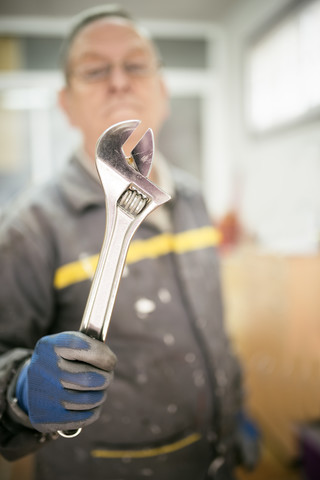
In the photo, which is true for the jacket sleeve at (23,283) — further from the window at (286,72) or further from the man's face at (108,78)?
the window at (286,72)

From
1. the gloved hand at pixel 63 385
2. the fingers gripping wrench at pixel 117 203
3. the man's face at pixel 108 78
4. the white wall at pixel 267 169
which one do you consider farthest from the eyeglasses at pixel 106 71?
the white wall at pixel 267 169

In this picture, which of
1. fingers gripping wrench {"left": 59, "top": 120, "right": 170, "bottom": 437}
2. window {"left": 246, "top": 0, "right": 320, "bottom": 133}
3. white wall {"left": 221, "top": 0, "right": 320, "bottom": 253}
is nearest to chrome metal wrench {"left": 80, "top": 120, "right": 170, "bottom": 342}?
fingers gripping wrench {"left": 59, "top": 120, "right": 170, "bottom": 437}

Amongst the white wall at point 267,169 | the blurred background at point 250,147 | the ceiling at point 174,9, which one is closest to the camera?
the blurred background at point 250,147

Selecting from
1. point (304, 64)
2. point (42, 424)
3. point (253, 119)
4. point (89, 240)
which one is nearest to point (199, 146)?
point (253, 119)

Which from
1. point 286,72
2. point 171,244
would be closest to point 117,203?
point 171,244

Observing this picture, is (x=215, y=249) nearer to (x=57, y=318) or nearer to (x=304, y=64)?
(x=57, y=318)

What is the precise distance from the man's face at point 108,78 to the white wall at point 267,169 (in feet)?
2.74

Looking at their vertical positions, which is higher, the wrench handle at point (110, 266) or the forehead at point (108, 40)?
the forehead at point (108, 40)

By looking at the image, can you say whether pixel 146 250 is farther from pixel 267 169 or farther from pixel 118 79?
pixel 267 169

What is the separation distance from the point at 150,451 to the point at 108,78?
1.79ft

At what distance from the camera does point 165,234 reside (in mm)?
621

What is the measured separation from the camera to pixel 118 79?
39 centimetres

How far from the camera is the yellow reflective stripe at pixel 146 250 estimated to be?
52cm

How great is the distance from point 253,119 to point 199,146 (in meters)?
0.89
